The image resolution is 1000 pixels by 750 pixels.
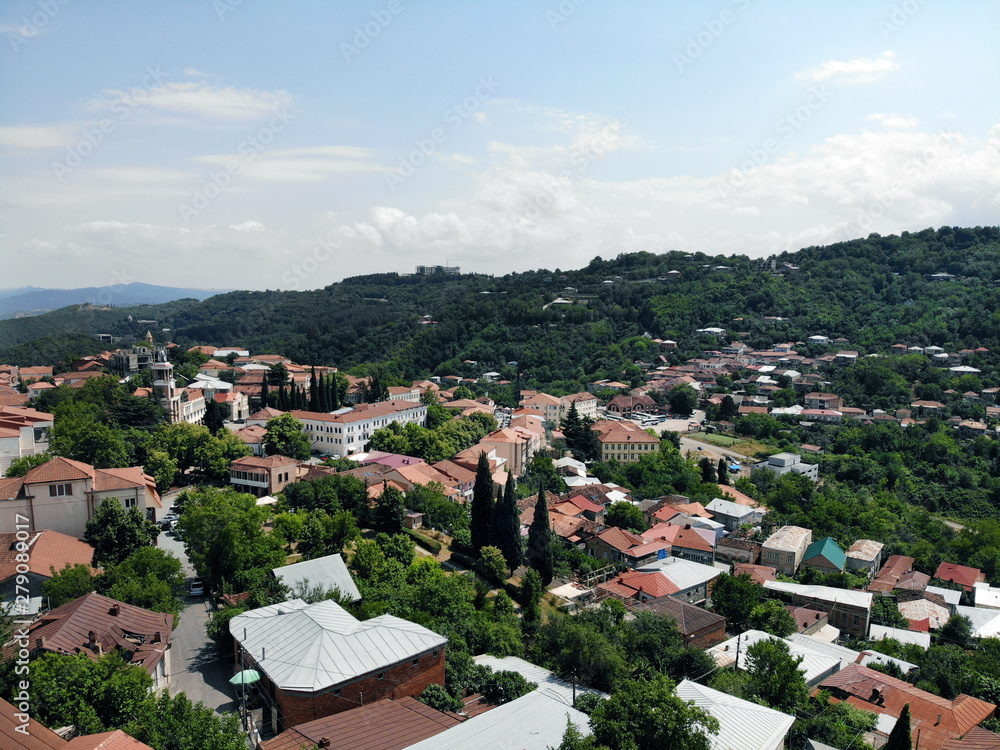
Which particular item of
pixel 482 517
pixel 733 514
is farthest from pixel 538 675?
pixel 733 514

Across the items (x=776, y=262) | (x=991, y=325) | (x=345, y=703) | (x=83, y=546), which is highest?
(x=776, y=262)

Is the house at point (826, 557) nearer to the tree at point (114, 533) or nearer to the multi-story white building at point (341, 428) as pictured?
the multi-story white building at point (341, 428)

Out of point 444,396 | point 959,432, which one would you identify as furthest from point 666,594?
point 959,432

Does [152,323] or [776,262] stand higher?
[776,262]

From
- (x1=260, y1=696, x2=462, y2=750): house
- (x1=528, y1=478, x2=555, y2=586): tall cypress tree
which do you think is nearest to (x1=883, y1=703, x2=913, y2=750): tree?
(x1=260, y1=696, x2=462, y2=750): house

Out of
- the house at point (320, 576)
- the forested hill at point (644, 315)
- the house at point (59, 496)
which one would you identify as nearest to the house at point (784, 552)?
the house at point (320, 576)

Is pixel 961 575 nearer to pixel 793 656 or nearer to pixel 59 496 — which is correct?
pixel 793 656

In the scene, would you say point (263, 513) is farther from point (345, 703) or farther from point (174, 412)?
point (174, 412)
